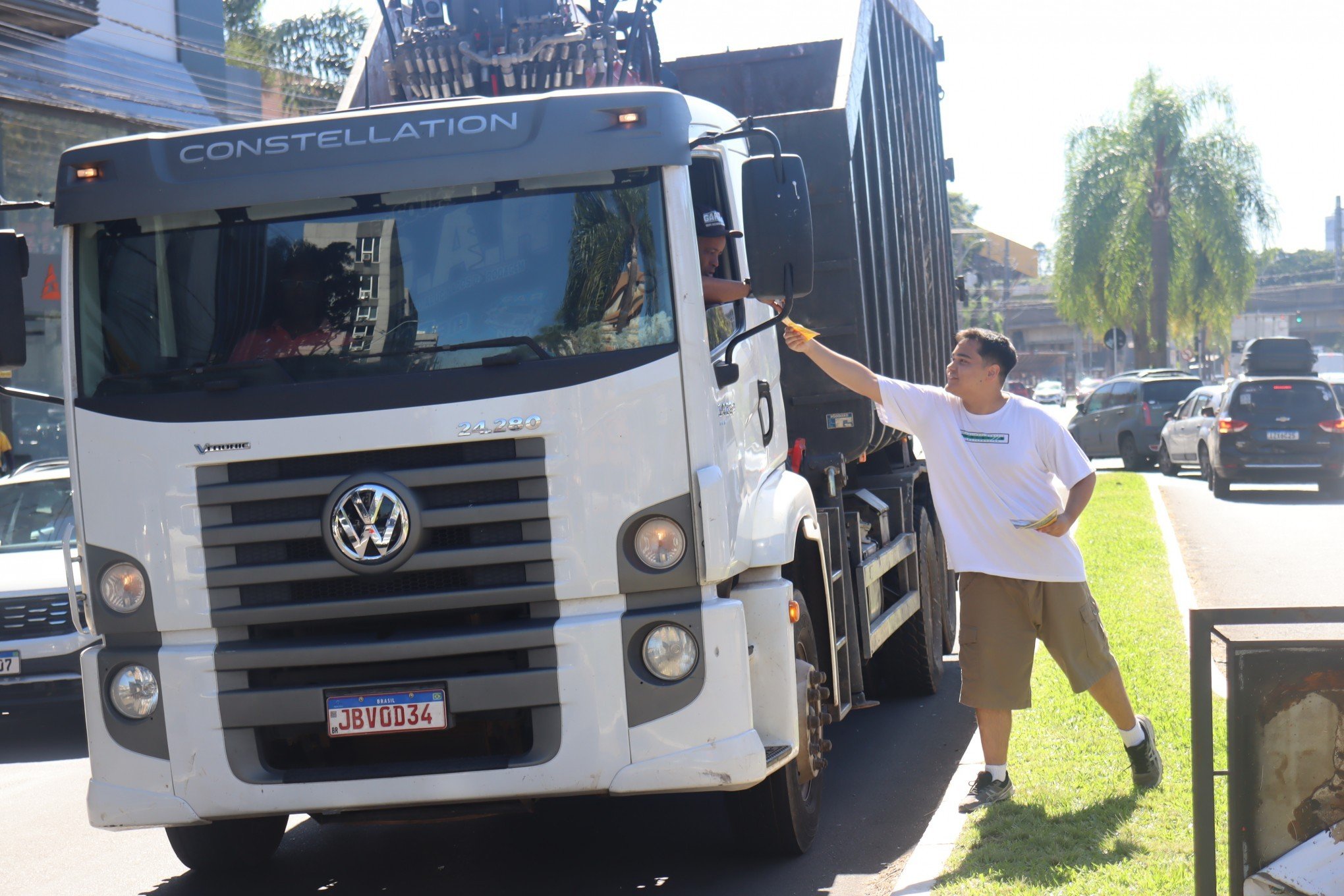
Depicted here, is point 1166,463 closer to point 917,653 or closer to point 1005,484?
point 917,653

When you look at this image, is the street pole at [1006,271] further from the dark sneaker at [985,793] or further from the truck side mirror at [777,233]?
the truck side mirror at [777,233]

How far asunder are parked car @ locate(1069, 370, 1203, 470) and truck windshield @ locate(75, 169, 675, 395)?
2421 cm

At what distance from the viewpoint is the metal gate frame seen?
11.7 feet

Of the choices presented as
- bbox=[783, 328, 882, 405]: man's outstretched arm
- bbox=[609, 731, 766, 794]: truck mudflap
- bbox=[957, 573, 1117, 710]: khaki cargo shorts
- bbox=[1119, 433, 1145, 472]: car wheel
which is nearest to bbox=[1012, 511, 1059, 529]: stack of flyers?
bbox=[957, 573, 1117, 710]: khaki cargo shorts

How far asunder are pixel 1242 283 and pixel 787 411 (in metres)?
35.6

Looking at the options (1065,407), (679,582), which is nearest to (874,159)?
(679,582)

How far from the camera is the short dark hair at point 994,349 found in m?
6.01

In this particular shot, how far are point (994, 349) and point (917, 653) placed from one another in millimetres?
2859

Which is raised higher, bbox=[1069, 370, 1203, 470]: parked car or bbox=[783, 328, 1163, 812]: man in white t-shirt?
bbox=[783, 328, 1163, 812]: man in white t-shirt

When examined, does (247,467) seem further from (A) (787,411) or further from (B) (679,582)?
(A) (787,411)

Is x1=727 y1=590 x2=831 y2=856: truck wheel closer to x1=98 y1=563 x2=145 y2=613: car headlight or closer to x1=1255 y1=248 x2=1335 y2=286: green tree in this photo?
x1=98 y1=563 x2=145 y2=613: car headlight

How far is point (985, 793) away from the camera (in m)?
5.82

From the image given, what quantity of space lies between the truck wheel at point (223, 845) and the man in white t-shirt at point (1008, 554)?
2.83 m

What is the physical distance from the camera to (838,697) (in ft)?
20.0
